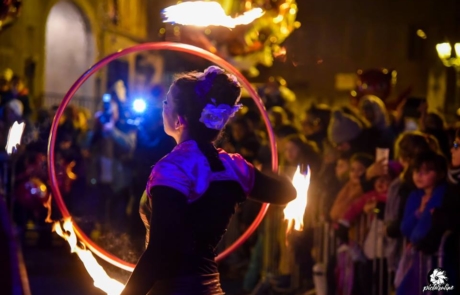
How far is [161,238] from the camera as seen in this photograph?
3.43m

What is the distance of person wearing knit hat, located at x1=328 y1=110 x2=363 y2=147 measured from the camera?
864cm

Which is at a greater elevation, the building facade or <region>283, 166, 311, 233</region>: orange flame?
the building facade

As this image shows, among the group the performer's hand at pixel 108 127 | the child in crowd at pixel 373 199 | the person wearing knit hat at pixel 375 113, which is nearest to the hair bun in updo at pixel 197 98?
the child in crowd at pixel 373 199

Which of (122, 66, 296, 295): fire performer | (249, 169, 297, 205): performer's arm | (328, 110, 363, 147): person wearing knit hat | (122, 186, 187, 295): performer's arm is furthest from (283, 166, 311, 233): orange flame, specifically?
(328, 110, 363, 147): person wearing knit hat

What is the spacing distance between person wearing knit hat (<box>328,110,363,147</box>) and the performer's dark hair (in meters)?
4.97

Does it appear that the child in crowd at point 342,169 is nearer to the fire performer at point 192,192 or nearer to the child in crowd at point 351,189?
the child in crowd at point 351,189

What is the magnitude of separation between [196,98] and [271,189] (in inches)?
25.3

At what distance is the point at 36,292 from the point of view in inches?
344

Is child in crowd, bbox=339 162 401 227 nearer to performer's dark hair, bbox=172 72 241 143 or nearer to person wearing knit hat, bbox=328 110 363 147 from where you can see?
person wearing knit hat, bbox=328 110 363 147

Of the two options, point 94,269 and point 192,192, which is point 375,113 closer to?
point 94,269

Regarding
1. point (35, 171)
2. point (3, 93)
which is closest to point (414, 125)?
point (35, 171)

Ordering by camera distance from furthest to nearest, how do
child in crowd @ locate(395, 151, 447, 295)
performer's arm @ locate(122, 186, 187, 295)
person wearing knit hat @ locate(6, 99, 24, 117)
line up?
person wearing knit hat @ locate(6, 99, 24, 117) < child in crowd @ locate(395, 151, 447, 295) < performer's arm @ locate(122, 186, 187, 295)

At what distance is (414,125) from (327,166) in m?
2.81

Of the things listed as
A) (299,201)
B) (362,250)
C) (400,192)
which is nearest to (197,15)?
(299,201)
